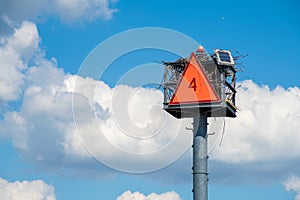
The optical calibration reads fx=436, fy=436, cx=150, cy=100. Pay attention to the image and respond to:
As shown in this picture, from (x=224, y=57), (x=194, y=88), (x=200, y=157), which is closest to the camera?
(x=200, y=157)

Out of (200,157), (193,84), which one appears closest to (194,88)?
(193,84)

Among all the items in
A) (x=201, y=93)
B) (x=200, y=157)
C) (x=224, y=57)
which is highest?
(x=224, y=57)

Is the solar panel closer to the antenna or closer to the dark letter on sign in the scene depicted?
the antenna

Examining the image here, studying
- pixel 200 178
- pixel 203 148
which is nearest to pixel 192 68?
pixel 203 148

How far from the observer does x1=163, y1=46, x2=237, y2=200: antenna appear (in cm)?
6725

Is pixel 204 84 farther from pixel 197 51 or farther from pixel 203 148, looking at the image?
pixel 203 148

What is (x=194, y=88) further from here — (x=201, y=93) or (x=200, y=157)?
(x=200, y=157)

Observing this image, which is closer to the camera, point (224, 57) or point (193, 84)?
point (193, 84)

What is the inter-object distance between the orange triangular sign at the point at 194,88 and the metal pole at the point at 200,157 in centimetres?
309

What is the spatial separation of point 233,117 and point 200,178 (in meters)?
13.2

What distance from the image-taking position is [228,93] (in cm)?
7050

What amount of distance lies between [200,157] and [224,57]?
640 inches

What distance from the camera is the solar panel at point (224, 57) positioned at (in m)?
68.3

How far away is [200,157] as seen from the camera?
66.6m
